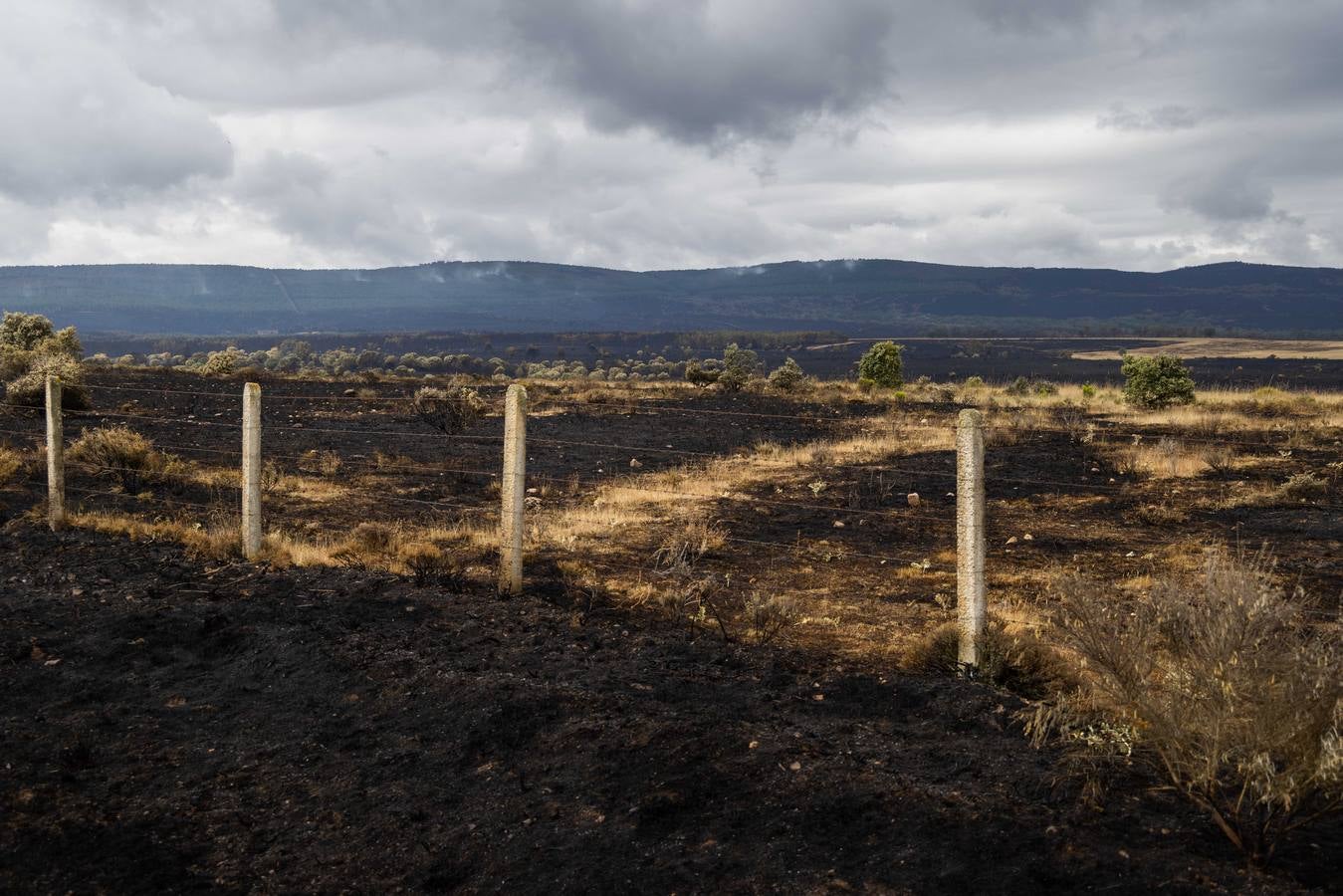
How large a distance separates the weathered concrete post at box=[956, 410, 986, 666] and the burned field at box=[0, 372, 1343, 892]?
0.43 metres

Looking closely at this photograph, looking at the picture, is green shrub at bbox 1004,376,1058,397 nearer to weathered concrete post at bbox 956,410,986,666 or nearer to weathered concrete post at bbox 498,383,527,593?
weathered concrete post at bbox 498,383,527,593

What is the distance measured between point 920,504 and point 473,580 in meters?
7.96

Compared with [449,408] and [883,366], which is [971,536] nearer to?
[449,408]

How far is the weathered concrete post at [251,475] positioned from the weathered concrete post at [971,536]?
270 inches

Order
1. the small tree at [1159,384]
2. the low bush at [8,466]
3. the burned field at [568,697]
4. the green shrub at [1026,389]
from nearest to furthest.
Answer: the burned field at [568,697]
the low bush at [8,466]
the small tree at [1159,384]
the green shrub at [1026,389]

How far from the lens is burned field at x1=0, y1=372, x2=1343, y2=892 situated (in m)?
4.54

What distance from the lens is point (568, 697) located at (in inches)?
248

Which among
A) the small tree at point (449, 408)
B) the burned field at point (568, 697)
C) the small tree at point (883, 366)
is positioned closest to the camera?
the burned field at point (568, 697)

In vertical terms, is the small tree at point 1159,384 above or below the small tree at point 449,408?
above

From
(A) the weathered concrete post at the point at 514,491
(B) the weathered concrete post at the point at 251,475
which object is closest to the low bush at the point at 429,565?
(A) the weathered concrete post at the point at 514,491

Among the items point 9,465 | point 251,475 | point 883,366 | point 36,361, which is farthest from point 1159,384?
point 36,361

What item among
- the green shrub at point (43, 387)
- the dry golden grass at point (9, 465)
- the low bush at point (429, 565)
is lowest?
the low bush at point (429, 565)

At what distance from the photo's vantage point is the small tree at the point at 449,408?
2389cm

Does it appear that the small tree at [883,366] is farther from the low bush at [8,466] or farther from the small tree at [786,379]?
the low bush at [8,466]
